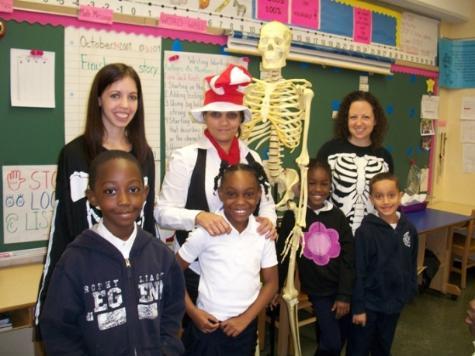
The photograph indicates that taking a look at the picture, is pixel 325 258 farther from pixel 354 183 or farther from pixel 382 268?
pixel 354 183

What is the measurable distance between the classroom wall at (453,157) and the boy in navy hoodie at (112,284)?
3925mm

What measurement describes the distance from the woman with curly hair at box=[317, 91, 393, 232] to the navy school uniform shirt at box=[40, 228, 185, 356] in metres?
1.18

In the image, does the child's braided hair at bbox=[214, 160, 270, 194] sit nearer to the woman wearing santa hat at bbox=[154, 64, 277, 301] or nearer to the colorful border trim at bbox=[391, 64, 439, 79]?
the woman wearing santa hat at bbox=[154, 64, 277, 301]

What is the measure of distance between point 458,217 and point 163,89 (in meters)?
2.59

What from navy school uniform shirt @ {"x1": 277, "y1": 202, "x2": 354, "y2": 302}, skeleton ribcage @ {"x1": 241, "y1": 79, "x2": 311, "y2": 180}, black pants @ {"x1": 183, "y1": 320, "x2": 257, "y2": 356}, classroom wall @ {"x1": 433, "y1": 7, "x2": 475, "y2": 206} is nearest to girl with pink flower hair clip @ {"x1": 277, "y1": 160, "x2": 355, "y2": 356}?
navy school uniform shirt @ {"x1": 277, "y1": 202, "x2": 354, "y2": 302}

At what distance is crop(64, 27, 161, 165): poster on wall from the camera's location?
2205 millimetres

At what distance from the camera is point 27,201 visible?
2168mm

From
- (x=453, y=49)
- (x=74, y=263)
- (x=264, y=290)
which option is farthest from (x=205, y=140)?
(x=453, y=49)

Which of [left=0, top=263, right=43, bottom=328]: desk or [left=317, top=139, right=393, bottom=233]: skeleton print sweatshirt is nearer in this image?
[left=0, top=263, right=43, bottom=328]: desk

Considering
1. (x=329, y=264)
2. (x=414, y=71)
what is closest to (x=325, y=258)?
(x=329, y=264)

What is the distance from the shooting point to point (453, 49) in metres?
4.38

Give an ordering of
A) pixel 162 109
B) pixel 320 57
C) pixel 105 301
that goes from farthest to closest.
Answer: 1. pixel 320 57
2. pixel 162 109
3. pixel 105 301

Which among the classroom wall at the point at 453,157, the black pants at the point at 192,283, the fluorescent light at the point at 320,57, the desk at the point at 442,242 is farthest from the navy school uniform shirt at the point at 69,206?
the classroom wall at the point at 453,157

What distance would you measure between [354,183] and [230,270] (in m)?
0.92
